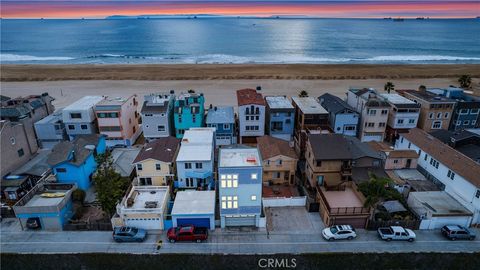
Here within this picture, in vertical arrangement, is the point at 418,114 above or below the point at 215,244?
above

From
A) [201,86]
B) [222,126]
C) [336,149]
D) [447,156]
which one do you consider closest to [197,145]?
[222,126]

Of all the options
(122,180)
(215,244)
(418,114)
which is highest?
(418,114)

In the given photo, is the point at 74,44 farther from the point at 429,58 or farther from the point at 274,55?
the point at 429,58

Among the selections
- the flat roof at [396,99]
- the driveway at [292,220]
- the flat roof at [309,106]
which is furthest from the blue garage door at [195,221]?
the flat roof at [396,99]

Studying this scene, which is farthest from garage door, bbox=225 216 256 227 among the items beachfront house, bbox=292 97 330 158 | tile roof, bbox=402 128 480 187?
tile roof, bbox=402 128 480 187

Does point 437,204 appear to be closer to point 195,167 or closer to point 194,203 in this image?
point 194,203

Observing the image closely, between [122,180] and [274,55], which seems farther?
[274,55]

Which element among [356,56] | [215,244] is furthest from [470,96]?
[356,56]
